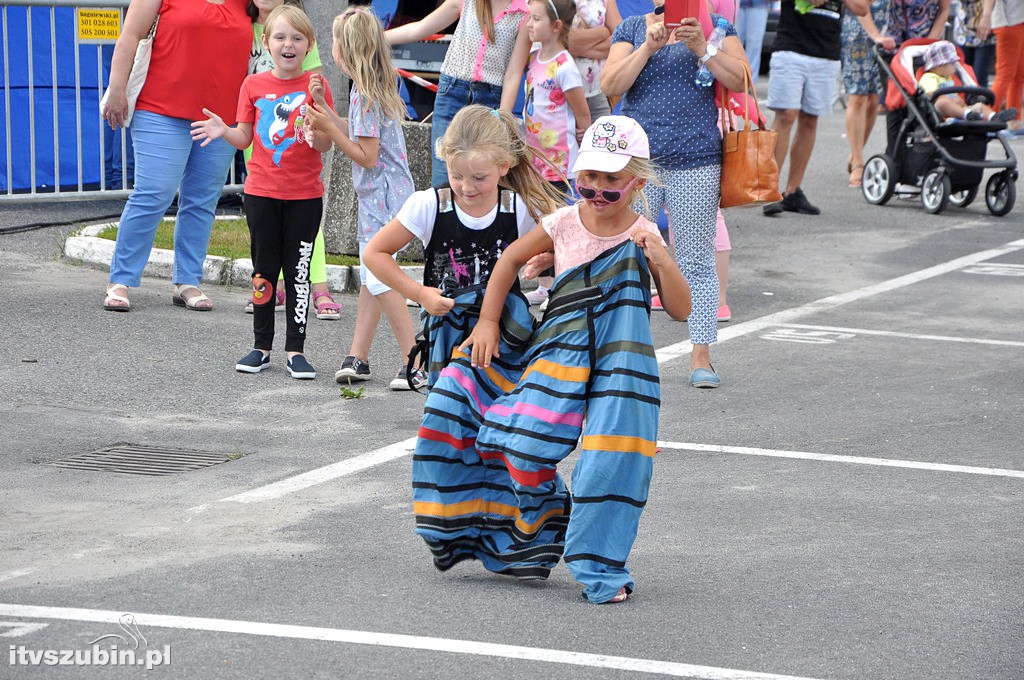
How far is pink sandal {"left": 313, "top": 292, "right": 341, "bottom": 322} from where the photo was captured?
9.16 metres

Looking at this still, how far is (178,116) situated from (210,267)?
59.2 inches

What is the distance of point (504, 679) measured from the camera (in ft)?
13.3

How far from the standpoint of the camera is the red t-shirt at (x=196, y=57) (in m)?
8.74

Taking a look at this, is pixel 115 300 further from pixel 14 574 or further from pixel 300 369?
pixel 14 574

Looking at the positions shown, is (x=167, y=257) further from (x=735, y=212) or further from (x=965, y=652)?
(x=965, y=652)

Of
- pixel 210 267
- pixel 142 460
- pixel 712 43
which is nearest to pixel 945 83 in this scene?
pixel 712 43

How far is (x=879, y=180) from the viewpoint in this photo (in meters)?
14.0

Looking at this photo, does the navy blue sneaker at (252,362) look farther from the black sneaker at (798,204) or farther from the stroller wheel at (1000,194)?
the stroller wheel at (1000,194)

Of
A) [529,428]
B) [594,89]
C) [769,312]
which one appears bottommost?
[769,312]

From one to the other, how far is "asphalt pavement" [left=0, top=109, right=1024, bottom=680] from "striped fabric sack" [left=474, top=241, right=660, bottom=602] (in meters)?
0.23

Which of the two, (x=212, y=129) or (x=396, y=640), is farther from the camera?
(x=212, y=129)

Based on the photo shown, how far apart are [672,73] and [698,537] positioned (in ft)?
10.1

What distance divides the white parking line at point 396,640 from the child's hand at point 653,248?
117 centimetres

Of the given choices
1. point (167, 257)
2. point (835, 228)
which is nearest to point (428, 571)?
point (167, 257)
